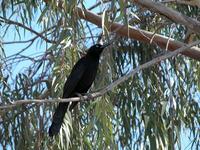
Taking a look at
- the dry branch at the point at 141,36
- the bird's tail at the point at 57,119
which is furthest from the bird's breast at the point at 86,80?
the bird's tail at the point at 57,119

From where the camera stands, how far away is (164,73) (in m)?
3.98

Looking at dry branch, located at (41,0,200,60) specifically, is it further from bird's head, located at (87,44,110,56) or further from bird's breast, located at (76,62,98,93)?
bird's breast, located at (76,62,98,93)

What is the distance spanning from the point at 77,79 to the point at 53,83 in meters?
0.24

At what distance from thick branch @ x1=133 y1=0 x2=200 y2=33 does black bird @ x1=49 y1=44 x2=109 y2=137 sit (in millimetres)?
400

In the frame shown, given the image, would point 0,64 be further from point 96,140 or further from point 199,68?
point 199,68

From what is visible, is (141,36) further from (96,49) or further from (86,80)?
(86,80)

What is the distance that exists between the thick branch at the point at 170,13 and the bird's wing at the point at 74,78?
1.43 ft

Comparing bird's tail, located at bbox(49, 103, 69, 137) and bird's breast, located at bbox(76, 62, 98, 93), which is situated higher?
bird's breast, located at bbox(76, 62, 98, 93)

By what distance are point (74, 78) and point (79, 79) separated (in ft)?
0.36

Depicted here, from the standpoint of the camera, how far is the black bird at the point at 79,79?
3199 millimetres

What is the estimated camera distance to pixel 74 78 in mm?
3441

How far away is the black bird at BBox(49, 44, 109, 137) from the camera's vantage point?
320 cm

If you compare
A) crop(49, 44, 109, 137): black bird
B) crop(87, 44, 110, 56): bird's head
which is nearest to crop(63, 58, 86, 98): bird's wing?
crop(49, 44, 109, 137): black bird

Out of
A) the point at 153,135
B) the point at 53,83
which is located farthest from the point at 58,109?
the point at 153,135
